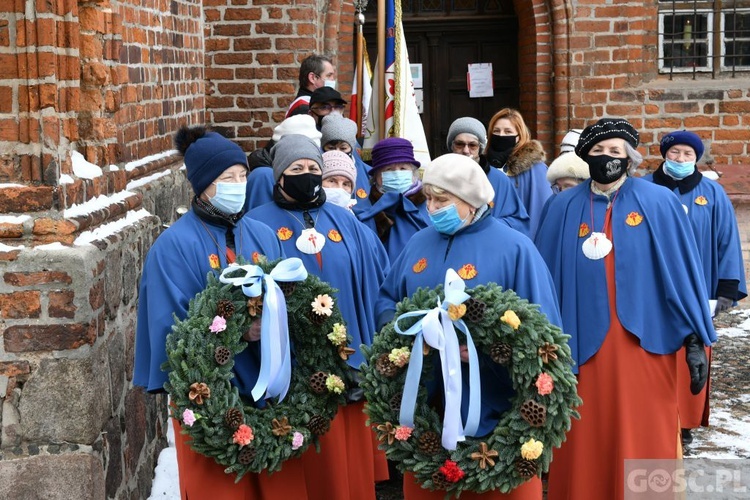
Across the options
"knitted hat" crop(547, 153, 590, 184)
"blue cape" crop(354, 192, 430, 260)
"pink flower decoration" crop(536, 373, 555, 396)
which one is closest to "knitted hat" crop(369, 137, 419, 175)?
"blue cape" crop(354, 192, 430, 260)

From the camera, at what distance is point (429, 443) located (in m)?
3.76

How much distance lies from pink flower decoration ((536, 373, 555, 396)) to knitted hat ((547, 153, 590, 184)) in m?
3.37

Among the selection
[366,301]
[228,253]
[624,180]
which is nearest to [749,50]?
[624,180]

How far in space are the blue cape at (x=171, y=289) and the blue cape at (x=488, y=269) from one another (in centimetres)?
70

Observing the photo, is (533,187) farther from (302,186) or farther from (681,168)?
(302,186)

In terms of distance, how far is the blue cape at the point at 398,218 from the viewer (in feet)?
19.9

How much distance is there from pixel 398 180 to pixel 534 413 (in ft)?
9.29

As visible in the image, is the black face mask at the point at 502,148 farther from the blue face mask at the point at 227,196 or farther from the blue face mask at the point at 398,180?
the blue face mask at the point at 227,196

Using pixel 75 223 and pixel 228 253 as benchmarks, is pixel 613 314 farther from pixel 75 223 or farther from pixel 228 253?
pixel 75 223

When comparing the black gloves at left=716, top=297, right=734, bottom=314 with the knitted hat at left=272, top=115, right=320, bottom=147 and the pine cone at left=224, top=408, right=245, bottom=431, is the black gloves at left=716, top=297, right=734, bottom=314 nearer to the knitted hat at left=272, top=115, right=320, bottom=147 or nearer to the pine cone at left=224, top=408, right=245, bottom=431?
the knitted hat at left=272, top=115, right=320, bottom=147

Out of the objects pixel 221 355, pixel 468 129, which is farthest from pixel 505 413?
pixel 468 129

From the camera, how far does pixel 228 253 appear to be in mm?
4422

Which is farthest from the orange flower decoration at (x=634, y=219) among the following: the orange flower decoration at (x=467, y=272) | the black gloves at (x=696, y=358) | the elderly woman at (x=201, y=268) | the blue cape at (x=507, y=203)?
the elderly woman at (x=201, y=268)

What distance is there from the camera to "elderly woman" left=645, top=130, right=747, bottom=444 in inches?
263
